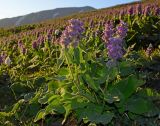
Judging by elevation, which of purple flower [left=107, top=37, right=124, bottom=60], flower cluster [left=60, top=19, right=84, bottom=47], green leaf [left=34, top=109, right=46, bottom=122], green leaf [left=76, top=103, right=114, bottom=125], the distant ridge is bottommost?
the distant ridge

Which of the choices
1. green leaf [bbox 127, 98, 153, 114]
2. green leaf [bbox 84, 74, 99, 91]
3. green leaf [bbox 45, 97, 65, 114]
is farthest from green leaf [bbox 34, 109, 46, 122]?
green leaf [bbox 127, 98, 153, 114]

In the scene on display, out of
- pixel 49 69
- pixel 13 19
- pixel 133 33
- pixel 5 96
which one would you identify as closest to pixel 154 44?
pixel 133 33

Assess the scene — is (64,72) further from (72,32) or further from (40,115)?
(72,32)

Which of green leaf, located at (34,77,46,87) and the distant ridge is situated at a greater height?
green leaf, located at (34,77,46,87)

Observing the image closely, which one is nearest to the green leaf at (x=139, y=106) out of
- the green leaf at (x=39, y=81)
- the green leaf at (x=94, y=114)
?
the green leaf at (x=94, y=114)

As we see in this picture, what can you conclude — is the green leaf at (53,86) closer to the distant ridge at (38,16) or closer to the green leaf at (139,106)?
the green leaf at (139,106)

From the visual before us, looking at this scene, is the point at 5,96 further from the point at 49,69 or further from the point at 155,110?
the point at 155,110

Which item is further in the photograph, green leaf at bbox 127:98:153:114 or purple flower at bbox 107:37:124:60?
green leaf at bbox 127:98:153:114

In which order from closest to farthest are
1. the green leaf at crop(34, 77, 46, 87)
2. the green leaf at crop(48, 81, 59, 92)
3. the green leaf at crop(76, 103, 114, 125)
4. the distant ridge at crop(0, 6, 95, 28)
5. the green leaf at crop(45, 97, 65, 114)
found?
the green leaf at crop(76, 103, 114, 125) < the green leaf at crop(45, 97, 65, 114) < the green leaf at crop(48, 81, 59, 92) < the green leaf at crop(34, 77, 46, 87) < the distant ridge at crop(0, 6, 95, 28)

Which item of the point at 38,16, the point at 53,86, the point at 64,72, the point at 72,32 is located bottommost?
the point at 38,16

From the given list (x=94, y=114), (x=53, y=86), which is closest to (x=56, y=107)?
(x=53, y=86)

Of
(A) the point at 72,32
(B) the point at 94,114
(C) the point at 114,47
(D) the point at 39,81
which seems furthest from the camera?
(D) the point at 39,81

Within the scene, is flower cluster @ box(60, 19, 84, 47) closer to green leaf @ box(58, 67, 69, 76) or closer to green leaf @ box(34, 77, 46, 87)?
green leaf @ box(58, 67, 69, 76)

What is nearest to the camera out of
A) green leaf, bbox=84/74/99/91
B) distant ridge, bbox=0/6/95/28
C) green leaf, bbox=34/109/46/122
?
green leaf, bbox=84/74/99/91
